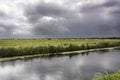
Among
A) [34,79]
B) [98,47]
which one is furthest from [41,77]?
[98,47]

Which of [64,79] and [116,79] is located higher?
[116,79]

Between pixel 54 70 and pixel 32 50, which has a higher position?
pixel 32 50

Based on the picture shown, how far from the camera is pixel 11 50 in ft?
226

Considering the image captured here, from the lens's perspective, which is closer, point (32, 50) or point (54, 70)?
point (54, 70)

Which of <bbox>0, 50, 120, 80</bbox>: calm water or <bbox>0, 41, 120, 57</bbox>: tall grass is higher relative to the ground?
<bbox>0, 41, 120, 57</bbox>: tall grass

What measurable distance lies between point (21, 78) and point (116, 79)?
20.6 metres

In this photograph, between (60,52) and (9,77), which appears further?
(60,52)

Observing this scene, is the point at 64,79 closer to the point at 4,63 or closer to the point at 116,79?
the point at 116,79

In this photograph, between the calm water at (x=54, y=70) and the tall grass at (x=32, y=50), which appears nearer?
the calm water at (x=54, y=70)

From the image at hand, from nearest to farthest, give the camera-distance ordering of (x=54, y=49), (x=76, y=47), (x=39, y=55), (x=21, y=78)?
(x=21, y=78) → (x=39, y=55) → (x=54, y=49) → (x=76, y=47)

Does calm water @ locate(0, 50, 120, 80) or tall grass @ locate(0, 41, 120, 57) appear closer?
calm water @ locate(0, 50, 120, 80)

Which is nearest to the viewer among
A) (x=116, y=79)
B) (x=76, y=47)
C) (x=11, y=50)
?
(x=116, y=79)

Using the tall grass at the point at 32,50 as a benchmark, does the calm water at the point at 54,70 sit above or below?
below

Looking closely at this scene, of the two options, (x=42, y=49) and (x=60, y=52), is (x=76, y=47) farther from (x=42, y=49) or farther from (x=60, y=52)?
(x=42, y=49)
